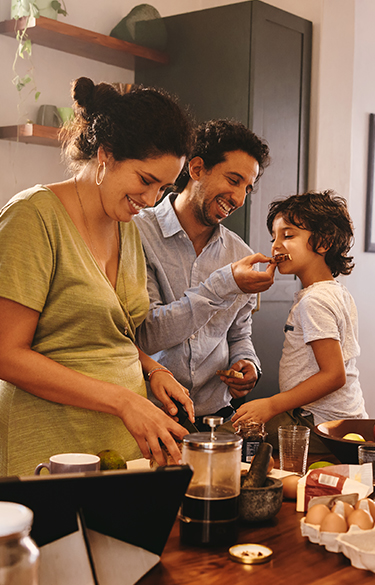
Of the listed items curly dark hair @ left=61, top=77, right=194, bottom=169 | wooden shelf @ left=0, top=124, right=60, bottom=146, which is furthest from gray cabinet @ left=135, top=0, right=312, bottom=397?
curly dark hair @ left=61, top=77, right=194, bottom=169

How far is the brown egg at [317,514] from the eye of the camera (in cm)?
101

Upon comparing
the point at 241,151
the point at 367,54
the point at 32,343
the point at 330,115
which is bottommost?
the point at 32,343

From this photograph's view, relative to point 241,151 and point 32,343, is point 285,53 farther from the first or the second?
point 32,343

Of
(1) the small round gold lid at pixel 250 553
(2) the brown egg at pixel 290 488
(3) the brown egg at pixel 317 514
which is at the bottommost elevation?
(1) the small round gold lid at pixel 250 553

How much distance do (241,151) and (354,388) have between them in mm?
935

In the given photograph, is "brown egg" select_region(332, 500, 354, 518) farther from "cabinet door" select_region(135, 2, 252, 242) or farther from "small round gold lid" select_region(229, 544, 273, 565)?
"cabinet door" select_region(135, 2, 252, 242)

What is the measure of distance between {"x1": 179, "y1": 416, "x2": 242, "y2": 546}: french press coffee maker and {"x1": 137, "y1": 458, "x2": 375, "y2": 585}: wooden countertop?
0.02 m

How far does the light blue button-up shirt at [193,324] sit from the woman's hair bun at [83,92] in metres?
0.69

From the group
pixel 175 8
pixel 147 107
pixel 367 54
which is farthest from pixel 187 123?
pixel 367 54

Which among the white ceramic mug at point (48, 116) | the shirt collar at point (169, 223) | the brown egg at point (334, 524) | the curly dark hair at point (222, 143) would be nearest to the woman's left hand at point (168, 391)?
the brown egg at point (334, 524)

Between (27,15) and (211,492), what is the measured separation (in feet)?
8.76

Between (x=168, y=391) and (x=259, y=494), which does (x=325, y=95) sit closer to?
(x=168, y=391)

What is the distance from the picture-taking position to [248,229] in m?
3.26

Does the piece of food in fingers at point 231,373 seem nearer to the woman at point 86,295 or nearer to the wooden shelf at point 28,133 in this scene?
the woman at point 86,295
